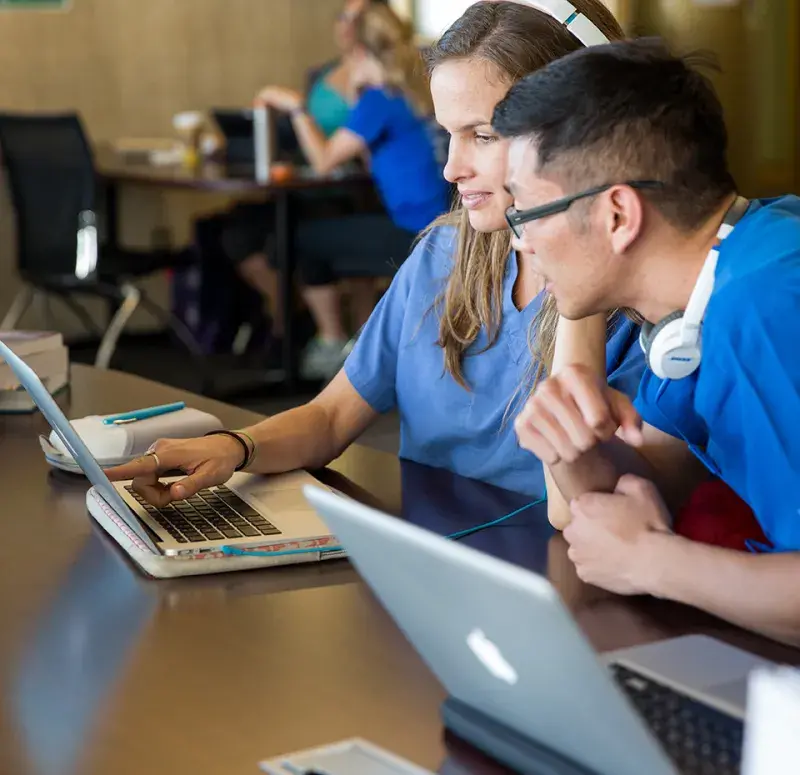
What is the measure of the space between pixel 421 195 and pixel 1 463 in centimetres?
320

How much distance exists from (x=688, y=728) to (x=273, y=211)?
16.9ft

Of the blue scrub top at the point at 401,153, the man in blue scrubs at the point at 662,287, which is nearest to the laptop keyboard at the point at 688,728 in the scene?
the man in blue scrubs at the point at 662,287

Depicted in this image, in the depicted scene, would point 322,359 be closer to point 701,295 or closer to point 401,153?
point 401,153

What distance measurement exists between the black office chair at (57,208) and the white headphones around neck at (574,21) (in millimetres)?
3802

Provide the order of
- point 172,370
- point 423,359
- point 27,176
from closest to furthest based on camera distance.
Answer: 1. point 423,359
2. point 27,176
3. point 172,370

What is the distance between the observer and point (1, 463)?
1.76 meters

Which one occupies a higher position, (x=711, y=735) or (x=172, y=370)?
(x=711, y=735)

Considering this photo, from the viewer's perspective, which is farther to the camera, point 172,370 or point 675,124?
point 172,370

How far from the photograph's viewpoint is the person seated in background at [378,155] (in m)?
4.81

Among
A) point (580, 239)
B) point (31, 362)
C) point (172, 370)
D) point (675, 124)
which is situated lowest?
point (172, 370)

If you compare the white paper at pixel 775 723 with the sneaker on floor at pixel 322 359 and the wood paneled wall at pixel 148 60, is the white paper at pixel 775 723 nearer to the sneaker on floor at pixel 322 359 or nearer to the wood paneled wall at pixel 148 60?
the sneaker on floor at pixel 322 359

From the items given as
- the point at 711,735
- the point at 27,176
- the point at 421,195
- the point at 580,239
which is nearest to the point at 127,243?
the point at 27,176

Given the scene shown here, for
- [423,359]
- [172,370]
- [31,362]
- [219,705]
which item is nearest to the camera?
[219,705]

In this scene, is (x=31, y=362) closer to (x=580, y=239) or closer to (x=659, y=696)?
(x=580, y=239)
